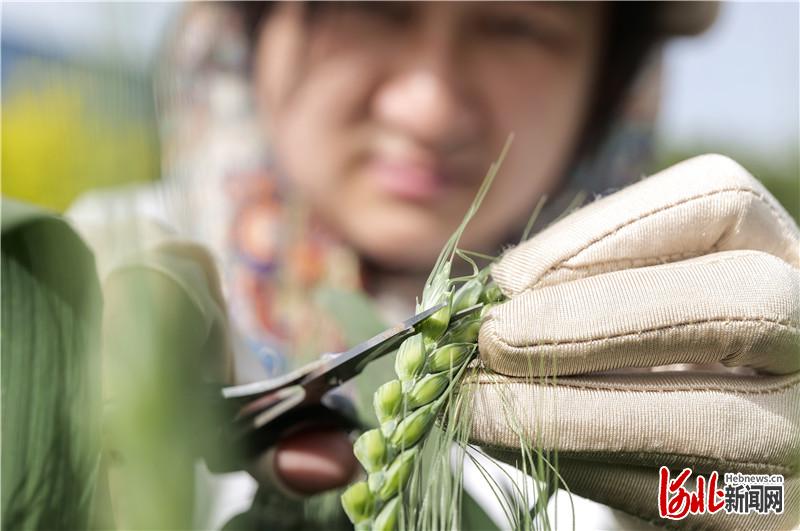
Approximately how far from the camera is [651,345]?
0.65ft

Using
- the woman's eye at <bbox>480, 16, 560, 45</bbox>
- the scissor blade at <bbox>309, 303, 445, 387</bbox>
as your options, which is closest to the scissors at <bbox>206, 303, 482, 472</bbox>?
the scissor blade at <bbox>309, 303, 445, 387</bbox>

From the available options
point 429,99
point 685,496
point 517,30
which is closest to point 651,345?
point 685,496

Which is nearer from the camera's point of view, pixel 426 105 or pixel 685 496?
pixel 685 496

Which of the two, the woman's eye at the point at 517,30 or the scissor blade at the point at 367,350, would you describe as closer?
the scissor blade at the point at 367,350

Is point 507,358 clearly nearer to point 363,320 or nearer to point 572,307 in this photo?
point 572,307

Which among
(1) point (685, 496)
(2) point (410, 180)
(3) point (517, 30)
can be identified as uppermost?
(3) point (517, 30)

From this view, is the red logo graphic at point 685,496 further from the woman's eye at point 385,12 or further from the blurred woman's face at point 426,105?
the woman's eye at point 385,12

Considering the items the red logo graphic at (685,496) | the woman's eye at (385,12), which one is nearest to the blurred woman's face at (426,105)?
the woman's eye at (385,12)

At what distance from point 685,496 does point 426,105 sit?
0.67 metres

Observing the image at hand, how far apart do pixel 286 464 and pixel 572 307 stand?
0.20 metres

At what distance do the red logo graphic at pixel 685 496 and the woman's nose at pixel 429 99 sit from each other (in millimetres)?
657

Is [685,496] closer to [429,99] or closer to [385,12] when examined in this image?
[429,99]

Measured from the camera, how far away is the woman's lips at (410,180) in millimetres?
852

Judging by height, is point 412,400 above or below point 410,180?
below
